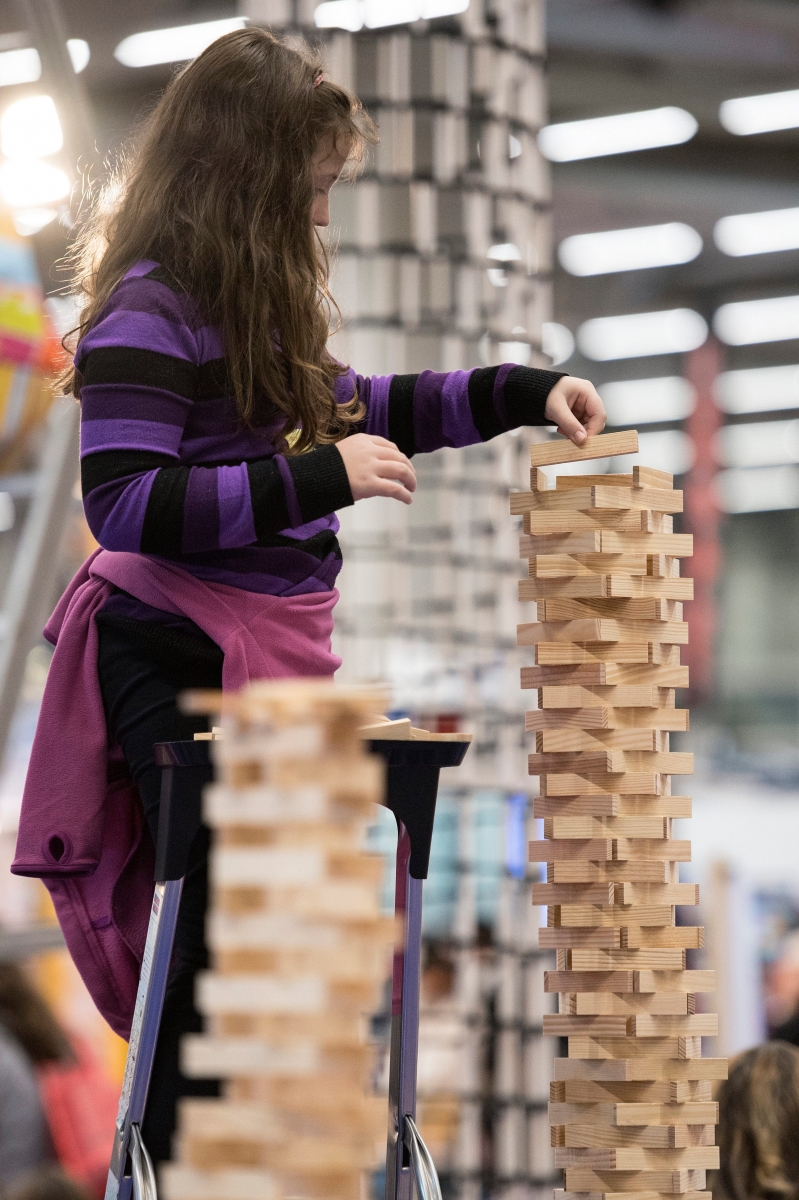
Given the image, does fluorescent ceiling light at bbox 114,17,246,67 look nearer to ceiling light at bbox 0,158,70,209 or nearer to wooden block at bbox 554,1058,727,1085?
ceiling light at bbox 0,158,70,209

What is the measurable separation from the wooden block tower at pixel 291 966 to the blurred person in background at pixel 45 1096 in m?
2.39

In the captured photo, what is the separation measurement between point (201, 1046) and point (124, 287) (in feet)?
2.63

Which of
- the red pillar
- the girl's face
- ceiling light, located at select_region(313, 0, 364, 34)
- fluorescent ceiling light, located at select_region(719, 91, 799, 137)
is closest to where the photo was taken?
the girl's face

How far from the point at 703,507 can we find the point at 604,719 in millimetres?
7324

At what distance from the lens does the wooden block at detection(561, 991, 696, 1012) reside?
1644 mm

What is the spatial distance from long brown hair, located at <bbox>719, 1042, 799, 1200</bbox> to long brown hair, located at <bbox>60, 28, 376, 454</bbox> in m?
1.46

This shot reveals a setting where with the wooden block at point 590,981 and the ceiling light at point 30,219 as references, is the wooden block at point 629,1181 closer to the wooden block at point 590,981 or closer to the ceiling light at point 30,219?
the wooden block at point 590,981

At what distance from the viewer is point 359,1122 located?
100 cm

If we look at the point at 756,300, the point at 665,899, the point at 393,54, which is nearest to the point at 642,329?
the point at 756,300

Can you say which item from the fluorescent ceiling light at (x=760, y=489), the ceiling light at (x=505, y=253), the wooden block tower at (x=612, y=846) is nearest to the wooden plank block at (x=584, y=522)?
the wooden block tower at (x=612, y=846)

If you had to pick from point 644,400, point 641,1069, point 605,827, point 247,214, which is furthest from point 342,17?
point 644,400

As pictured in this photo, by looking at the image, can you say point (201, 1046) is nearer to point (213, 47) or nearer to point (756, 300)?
point (213, 47)

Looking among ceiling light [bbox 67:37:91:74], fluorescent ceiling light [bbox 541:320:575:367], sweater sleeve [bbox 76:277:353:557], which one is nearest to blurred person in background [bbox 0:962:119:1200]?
sweater sleeve [bbox 76:277:353:557]

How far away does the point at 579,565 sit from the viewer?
5.49 ft
